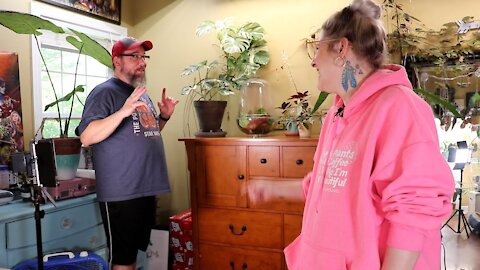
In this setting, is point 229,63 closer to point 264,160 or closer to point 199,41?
point 199,41

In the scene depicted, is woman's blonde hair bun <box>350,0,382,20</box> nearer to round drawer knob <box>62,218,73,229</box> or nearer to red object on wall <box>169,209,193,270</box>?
round drawer knob <box>62,218,73,229</box>

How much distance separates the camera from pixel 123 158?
6.66 feet

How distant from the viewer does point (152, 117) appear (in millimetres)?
2229

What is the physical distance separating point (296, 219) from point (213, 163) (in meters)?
0.65

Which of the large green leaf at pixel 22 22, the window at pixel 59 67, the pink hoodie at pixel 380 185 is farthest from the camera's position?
the window at pixel 59 67

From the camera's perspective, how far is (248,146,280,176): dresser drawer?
236 cm

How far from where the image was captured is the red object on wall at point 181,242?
9.14 ft

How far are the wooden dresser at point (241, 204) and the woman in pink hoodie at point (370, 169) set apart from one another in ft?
3.76

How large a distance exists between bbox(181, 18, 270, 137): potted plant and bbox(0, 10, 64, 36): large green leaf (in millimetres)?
1115

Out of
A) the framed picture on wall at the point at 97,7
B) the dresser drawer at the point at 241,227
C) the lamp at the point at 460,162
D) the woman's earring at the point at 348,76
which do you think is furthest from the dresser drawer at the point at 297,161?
the framed picture on wall at the point at 97,7

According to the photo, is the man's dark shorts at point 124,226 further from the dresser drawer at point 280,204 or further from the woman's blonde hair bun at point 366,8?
the woman's blonde hair bun at point 366,8

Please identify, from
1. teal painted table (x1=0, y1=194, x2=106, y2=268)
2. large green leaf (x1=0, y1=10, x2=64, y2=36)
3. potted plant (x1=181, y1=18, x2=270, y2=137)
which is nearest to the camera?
large green leaf (x1=0, y1=10, x2=64, y2=36)

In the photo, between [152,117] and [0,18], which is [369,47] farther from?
[0,18]

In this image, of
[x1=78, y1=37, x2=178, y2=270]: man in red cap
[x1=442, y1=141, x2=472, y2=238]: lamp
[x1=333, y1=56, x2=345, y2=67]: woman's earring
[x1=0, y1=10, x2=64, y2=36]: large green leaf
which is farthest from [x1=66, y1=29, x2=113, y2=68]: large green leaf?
[x1=442, y1=141, x2=472, y2=238]: lamp
